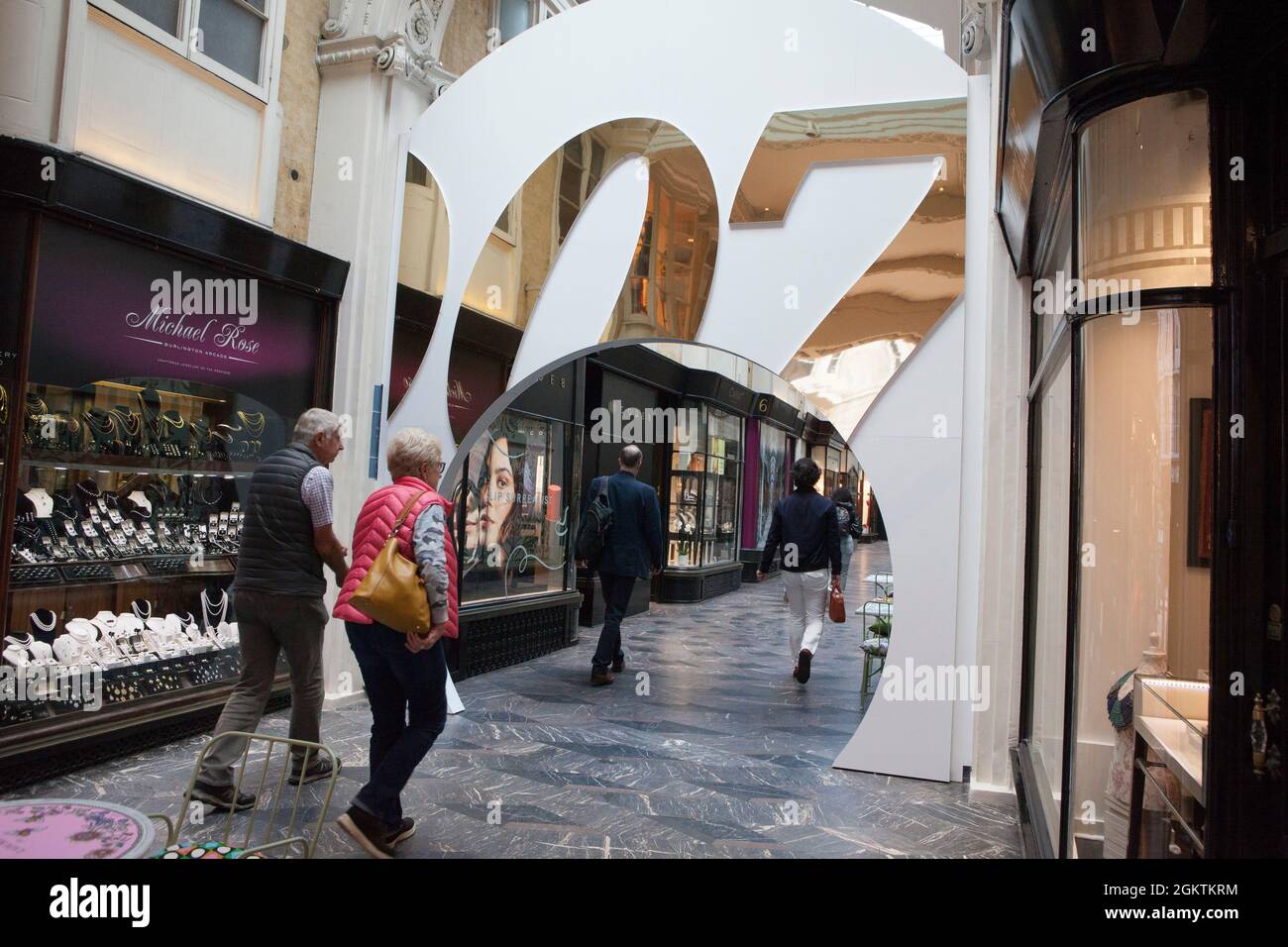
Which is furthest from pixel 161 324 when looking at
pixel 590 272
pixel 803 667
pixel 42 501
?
pixel 803 667

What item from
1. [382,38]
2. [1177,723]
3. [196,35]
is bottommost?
[1177,723]

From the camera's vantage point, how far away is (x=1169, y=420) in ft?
8.36

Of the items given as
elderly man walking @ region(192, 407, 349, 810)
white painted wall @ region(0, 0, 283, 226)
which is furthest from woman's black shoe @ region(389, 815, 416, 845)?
white painted wall @ region(0, 0, 283, 226)

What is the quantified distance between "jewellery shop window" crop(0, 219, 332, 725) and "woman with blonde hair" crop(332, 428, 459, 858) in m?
2.03

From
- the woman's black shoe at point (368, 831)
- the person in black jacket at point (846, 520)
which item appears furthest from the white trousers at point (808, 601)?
the person in black jacket at point (846, 520)

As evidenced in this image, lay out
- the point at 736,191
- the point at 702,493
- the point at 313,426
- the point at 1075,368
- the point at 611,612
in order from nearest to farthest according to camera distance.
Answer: the point at 1075,368 → the point at 313,426 → the point at 736,191 → the point at 611,612 → the point at 702,493

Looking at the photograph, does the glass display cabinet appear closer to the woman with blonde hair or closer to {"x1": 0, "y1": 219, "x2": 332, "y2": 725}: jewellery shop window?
the woman with blonde hair

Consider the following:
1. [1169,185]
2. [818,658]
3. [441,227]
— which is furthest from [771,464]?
[1169,185]

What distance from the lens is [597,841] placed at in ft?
12.9

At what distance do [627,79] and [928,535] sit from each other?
3375mm

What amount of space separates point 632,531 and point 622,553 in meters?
0.19

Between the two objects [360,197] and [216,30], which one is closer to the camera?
[216,30]

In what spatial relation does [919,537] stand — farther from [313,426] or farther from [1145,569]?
[313,426]
